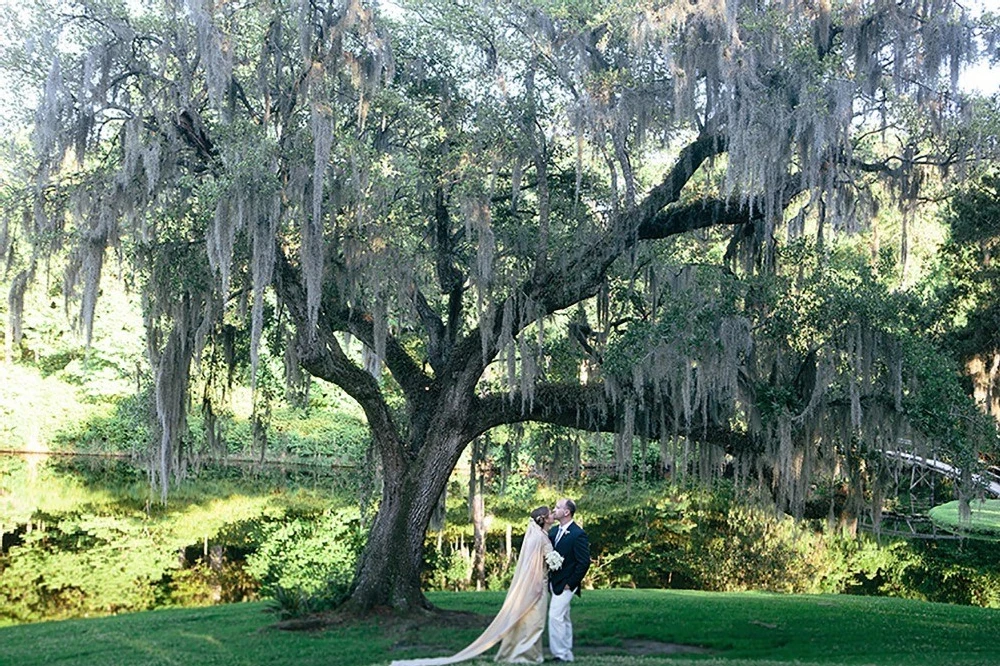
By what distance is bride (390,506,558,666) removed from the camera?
28.3 ft

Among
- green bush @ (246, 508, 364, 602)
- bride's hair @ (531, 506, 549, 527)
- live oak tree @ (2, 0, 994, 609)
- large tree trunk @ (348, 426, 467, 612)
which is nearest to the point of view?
bride's hair @ (531, 506, 549, 527)

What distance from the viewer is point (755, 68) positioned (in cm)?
1069

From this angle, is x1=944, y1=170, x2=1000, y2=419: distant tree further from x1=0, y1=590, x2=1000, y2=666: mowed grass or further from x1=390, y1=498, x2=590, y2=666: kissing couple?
x1=390, y1=498, x2=590, y2=666: kissing couple

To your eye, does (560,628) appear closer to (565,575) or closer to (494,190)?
(565,575)

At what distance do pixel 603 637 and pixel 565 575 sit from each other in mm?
3897

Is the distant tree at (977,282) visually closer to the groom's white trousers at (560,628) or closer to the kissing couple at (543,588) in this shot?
the kissing couple at (543,588)

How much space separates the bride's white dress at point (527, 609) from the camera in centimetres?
863

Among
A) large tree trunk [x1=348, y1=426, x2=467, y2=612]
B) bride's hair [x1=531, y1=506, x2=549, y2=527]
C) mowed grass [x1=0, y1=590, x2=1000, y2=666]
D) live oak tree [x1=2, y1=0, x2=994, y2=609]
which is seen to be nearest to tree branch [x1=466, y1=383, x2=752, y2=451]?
live oak tree [x1=2, y1=0, x2=994, y2=609]

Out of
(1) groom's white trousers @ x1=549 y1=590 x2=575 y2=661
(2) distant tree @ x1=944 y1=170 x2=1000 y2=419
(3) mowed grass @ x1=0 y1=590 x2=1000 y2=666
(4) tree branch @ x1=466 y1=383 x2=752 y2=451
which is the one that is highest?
(2) distant tree @ x1=944 y1=170 x2=1000 y2=419

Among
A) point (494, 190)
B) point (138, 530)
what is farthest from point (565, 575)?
point (138, 530)

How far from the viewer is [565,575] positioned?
28.2 feet

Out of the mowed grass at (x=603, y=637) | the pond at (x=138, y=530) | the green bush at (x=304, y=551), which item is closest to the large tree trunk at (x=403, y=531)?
the mowed grass at (x=603, y=637)

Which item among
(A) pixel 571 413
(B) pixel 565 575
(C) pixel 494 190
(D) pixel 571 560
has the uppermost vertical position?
(C) pixel 494 190

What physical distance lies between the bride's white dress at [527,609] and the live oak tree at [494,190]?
3.32 metres
